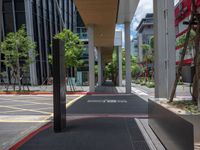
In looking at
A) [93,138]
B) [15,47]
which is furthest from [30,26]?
[93,138]

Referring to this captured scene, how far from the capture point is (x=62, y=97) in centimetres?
993

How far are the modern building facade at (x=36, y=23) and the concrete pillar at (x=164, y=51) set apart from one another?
2823 centimetres

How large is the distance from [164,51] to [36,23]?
32.9 meters

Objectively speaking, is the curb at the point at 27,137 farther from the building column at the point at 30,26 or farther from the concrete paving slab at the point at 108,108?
the building column at the point at 30,26

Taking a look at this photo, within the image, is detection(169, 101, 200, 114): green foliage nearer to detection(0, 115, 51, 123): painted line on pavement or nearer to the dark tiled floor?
the dark tiled floor

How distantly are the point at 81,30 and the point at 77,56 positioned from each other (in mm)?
33826

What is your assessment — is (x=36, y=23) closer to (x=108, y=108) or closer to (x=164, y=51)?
(x=108, y=108)

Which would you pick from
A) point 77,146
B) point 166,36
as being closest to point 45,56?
point 166,36

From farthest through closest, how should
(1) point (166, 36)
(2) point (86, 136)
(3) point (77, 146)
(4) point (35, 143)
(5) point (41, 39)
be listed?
(5) point (41, 39), (1) point (166, 36), (2) point (86, 136), (4) point (35, 143), (3) point (77, 146)

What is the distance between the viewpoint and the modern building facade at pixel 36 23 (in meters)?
40.3

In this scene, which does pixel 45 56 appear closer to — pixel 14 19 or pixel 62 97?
pixel 14 19

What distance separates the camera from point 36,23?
42406 millimetres

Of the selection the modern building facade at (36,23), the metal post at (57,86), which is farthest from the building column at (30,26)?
the metal post at (57,86)

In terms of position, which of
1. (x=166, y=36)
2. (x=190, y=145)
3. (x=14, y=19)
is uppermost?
(x=14, y=19)
